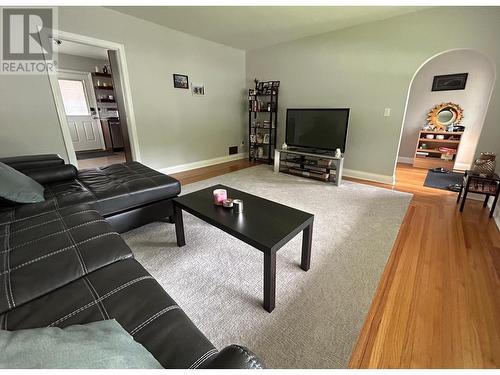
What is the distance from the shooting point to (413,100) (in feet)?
15.0

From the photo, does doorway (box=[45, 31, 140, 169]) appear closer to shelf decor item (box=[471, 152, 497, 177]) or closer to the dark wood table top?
the dark wood table top

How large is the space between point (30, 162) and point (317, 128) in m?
3.60

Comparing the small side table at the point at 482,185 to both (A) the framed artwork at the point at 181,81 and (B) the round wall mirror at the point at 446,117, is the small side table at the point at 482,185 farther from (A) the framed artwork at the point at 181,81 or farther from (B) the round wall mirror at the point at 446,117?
(A) the framed artwork at the point at 181,81

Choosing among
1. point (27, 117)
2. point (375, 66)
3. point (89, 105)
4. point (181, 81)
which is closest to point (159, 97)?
point (181, 81)

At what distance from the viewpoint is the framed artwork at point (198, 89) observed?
13.1ft

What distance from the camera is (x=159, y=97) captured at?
3600 millimetres

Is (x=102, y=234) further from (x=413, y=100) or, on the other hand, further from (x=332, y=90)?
(x=413, y=100)

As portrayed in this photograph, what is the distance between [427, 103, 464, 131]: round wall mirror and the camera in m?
4.15

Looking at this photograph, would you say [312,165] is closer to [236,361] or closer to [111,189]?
[111,189]

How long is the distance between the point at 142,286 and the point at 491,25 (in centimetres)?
413

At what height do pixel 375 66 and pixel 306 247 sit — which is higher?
pixel 375 66

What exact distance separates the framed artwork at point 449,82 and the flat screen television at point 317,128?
96.4 inches

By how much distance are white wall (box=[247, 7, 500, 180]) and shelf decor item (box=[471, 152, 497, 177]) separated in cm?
36

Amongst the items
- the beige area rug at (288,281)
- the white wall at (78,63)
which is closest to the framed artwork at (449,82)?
the beige area rug at (288,281)
